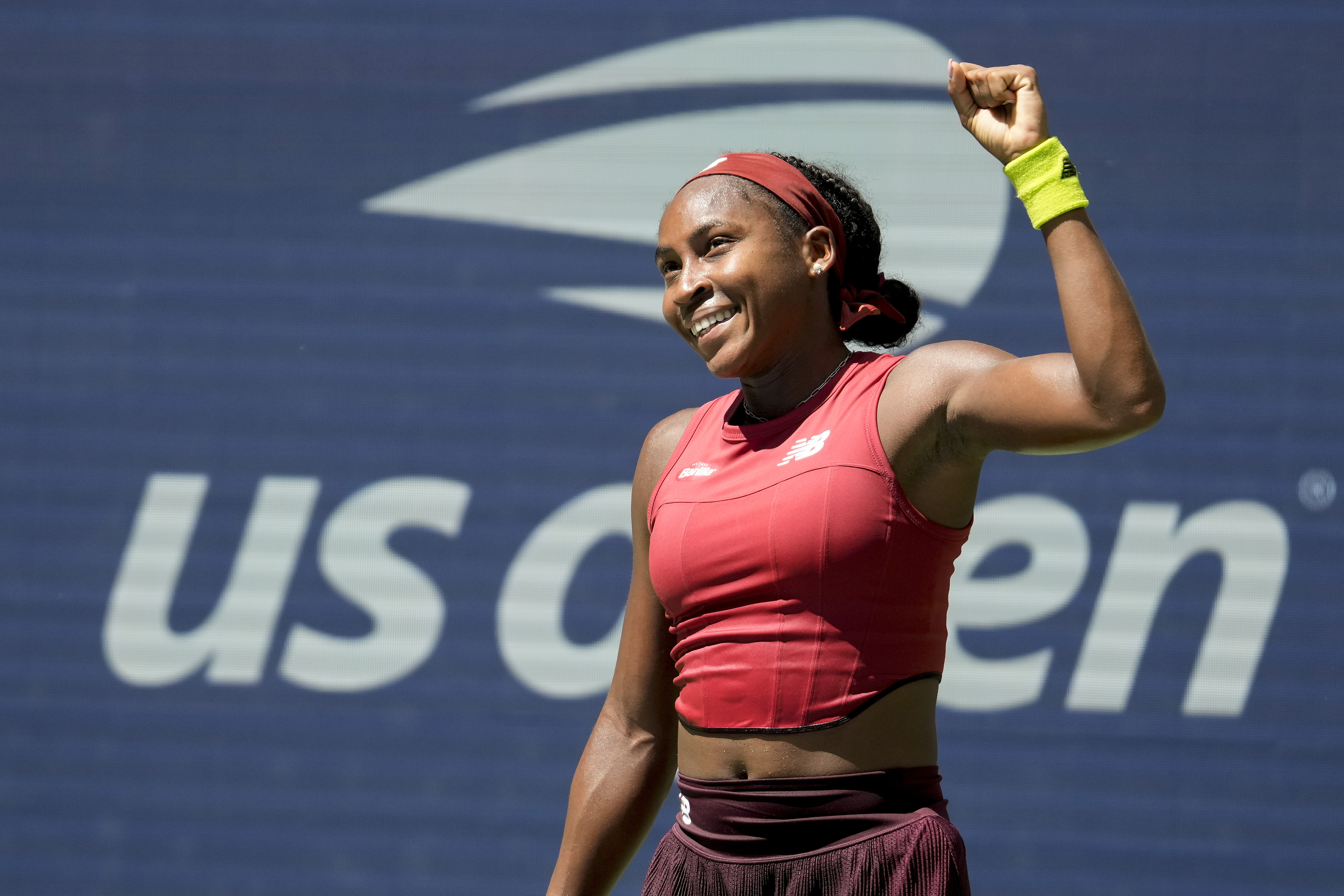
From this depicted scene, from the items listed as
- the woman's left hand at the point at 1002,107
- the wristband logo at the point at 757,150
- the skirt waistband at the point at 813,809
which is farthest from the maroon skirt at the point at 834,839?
the wristband logo at the point at 757,150

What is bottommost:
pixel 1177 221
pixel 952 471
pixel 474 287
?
pixel 474 287

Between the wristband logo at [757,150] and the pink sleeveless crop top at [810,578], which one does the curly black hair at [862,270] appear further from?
the wristband logo at [757,150]

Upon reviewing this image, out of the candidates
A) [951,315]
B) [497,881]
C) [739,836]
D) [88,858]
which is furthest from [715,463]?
[88,858]

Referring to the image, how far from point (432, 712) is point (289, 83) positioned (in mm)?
2040

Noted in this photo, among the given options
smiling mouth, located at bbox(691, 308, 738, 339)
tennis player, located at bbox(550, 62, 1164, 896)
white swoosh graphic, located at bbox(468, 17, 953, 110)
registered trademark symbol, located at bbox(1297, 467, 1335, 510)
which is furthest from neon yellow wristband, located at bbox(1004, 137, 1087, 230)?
registered trademark symbol, located at bbox(1297, 467, 1335, 510)

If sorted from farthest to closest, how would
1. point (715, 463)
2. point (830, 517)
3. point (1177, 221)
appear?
point (1177, 221)
point (715, 463)
point (830, 517)

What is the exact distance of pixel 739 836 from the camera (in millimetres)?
1755

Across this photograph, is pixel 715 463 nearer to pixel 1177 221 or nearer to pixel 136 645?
pixel 1177 221

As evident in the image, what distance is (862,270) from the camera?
6.73ft

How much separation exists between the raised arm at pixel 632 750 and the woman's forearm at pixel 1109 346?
81cm

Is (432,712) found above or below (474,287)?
below

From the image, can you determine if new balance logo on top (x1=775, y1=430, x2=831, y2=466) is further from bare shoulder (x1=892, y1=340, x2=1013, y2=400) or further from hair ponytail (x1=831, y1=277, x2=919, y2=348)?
hair ponytail (x1=831, y1=277, x2=919, y2=348)

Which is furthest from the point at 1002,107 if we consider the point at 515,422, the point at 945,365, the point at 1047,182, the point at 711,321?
the point at 515,422

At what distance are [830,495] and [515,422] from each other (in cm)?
231
